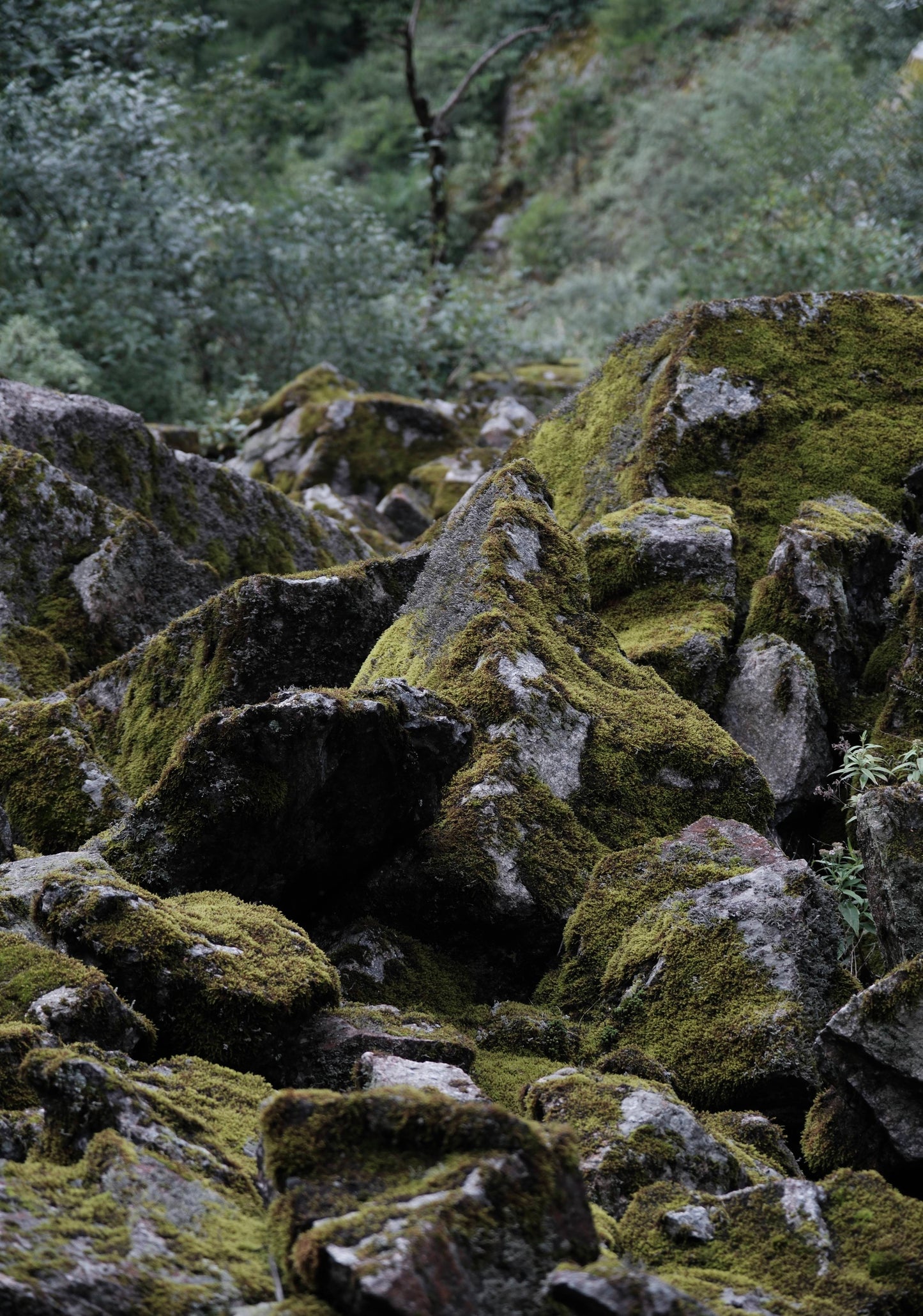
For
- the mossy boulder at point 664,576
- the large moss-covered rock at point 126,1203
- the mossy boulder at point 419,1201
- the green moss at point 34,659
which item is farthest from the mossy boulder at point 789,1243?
the green moss at point 34,659

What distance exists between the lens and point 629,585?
9773 millimetres

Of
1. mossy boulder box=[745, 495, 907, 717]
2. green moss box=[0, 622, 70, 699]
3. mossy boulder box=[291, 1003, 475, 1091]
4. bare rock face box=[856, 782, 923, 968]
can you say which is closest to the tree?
green moss box=[0, 622, 70, 699]

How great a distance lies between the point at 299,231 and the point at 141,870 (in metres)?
20.5

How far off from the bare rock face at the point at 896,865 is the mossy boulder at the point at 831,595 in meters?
3.08

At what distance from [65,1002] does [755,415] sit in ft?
27.6

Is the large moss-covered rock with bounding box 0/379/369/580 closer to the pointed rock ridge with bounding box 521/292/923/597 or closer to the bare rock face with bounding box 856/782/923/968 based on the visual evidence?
the pointed rock ridge with bounding box 521/292/923/597

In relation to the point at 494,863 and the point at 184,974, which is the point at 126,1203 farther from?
the point at 494,863

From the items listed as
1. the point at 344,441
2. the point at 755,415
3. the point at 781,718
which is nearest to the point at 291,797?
the point at 781,718

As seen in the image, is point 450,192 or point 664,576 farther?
point 450,192

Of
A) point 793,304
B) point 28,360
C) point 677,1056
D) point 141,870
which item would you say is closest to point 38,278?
point 28,360

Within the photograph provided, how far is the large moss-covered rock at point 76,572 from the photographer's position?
1002cm

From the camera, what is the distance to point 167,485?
12.2m

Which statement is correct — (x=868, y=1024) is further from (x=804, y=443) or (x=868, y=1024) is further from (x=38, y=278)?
(x=38, y=278)

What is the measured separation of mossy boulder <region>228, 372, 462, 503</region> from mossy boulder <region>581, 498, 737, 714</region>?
7.78 meters
